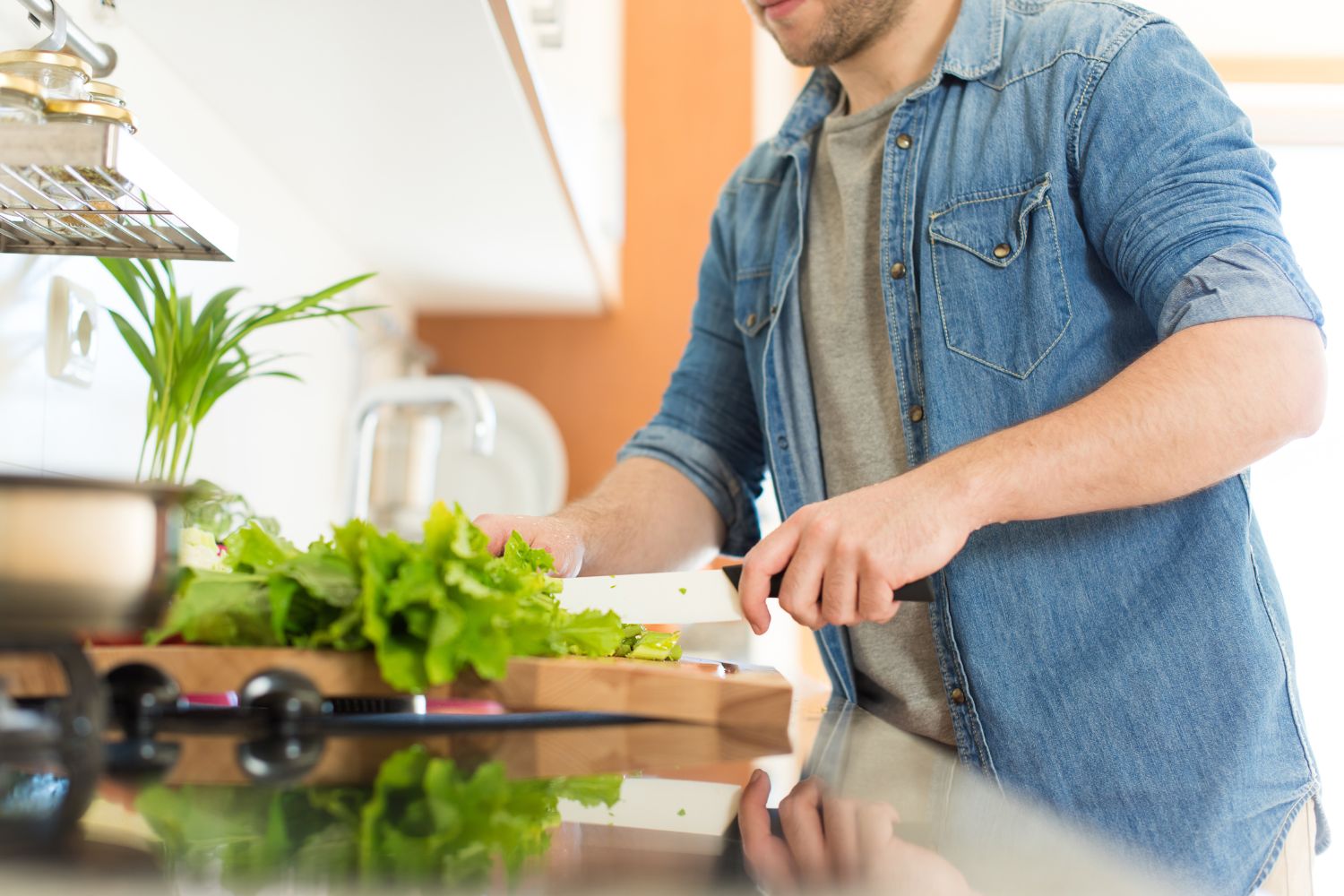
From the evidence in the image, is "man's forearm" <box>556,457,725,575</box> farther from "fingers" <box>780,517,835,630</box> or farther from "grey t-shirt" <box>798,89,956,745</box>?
"fingers" <box>780,517,835,630</box>

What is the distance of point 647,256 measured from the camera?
3021 mm

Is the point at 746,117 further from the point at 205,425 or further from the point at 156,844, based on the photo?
the point at 156,844

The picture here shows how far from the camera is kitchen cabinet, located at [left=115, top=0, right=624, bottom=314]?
3.97ft

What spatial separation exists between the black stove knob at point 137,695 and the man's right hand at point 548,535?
1.26ft

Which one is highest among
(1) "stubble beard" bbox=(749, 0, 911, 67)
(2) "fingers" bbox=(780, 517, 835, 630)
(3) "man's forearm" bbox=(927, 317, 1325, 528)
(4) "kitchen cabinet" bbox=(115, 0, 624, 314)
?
(1) "stubble beard" bbox=(749, 0, 911, 67)

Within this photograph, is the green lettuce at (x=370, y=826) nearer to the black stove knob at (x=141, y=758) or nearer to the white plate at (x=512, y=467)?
the black stove knob at (x=141, y=758)

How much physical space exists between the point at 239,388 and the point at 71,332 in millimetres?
526

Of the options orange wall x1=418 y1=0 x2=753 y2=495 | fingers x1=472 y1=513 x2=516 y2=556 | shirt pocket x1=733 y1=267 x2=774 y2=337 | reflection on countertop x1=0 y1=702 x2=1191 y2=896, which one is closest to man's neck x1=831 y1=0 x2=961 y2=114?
shirt pocket x1=733 y1=267 x2=774 y2=337

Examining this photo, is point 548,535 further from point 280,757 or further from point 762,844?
point 762,844

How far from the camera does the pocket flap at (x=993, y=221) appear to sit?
1017mm

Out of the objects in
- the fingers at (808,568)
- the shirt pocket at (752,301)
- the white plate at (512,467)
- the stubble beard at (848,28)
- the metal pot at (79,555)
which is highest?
the stubble beard at (848,28)

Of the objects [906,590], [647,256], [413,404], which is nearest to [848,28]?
[906,590]

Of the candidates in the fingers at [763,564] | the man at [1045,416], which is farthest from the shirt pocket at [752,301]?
the fingers at [763,564]

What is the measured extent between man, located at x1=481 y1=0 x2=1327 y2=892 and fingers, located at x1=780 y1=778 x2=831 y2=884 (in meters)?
0.24
